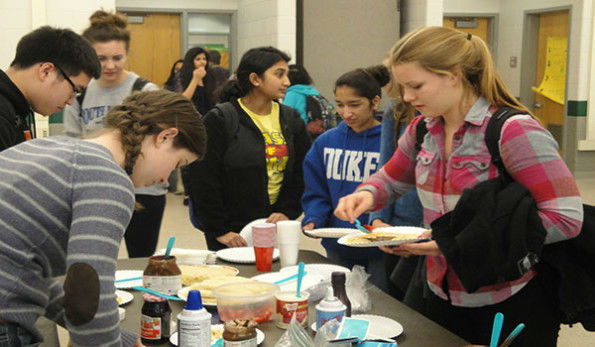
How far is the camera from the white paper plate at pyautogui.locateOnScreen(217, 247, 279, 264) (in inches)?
97.8

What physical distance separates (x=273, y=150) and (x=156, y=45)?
632cm

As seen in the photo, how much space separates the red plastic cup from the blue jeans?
103 cm

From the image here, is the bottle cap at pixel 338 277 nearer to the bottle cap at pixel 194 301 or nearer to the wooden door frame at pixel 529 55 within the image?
the bottle cap at pixel 194 301

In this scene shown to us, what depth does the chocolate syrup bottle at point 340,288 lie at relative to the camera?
1750 mm

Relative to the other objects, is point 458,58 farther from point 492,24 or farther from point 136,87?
point 492,24

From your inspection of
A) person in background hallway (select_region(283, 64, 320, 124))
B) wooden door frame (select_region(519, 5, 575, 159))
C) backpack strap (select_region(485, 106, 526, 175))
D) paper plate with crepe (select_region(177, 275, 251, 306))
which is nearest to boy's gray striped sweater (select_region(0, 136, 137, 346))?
paper plate with crepe (select_region(177, 275, 251, 306))

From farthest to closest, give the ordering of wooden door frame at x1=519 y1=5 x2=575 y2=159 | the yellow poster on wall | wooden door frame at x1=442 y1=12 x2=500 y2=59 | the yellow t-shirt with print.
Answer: wooden door frame at x1=442 y1=12 x2=500 y2=59 → wooden door frame at x1=519 y1=5 x2=575 y2=159 → the yellow poster on wall → the yellow t-shirt with print

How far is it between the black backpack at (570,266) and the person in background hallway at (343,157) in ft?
3.75

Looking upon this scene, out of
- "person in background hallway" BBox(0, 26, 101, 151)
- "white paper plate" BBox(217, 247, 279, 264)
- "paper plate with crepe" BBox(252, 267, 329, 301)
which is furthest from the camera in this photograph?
"white paper plate" BBox(217, 247, 279, 264)

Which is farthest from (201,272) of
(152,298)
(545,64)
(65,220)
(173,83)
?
(545,64)

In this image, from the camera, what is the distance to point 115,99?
3277mm

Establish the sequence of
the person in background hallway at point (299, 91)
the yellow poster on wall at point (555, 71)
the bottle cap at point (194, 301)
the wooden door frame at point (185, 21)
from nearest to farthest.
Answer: the bottle cap at point (194, 301) → the person in background hallway at point (299, 91) → the wooden door frame at point (185, 21) → the yellow poster on wall at point (555, 71)

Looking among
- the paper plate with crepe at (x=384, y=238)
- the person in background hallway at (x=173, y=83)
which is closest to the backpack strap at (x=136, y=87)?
the paper plate with crepe at (x=384, y=238)

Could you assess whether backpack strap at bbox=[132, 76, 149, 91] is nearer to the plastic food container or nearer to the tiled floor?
the tiled floor
